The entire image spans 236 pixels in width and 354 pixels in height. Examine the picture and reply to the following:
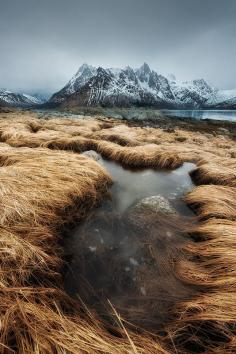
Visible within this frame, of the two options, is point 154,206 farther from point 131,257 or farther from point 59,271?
point 59,271

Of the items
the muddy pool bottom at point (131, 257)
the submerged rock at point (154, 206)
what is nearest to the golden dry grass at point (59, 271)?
the muddy pool bottom at point (131, 257)

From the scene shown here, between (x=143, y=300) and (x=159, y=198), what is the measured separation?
2.41 meters

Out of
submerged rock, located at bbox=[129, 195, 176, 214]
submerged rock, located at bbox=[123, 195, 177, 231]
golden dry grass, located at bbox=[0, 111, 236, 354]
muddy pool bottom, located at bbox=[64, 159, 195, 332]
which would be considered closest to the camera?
golden dry grass, located at bbox=[0, 111, 236, 354]

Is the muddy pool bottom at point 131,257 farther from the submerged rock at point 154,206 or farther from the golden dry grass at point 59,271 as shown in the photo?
the golden dry grass at point 59,271

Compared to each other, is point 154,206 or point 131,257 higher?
point 154,206

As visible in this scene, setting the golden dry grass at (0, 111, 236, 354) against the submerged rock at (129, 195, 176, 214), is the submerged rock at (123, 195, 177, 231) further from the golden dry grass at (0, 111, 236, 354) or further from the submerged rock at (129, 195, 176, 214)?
the golden dry grass at (0, 111, 236, 354)

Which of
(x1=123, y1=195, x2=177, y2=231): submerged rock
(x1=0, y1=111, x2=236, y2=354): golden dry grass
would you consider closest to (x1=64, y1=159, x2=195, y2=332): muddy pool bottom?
(x1=123, y1=195, x2=177, y2=231): submerged rock

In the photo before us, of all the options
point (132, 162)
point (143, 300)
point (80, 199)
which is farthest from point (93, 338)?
point (132, 162)

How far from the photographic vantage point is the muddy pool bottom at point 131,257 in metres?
2.28

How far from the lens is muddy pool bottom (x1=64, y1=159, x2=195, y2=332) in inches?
89.7

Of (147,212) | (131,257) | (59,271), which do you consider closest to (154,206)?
(147,212)

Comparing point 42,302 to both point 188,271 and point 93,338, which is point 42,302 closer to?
point 93,338

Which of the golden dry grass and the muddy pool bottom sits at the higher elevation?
the golden dry grass

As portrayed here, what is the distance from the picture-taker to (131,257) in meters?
2.97
